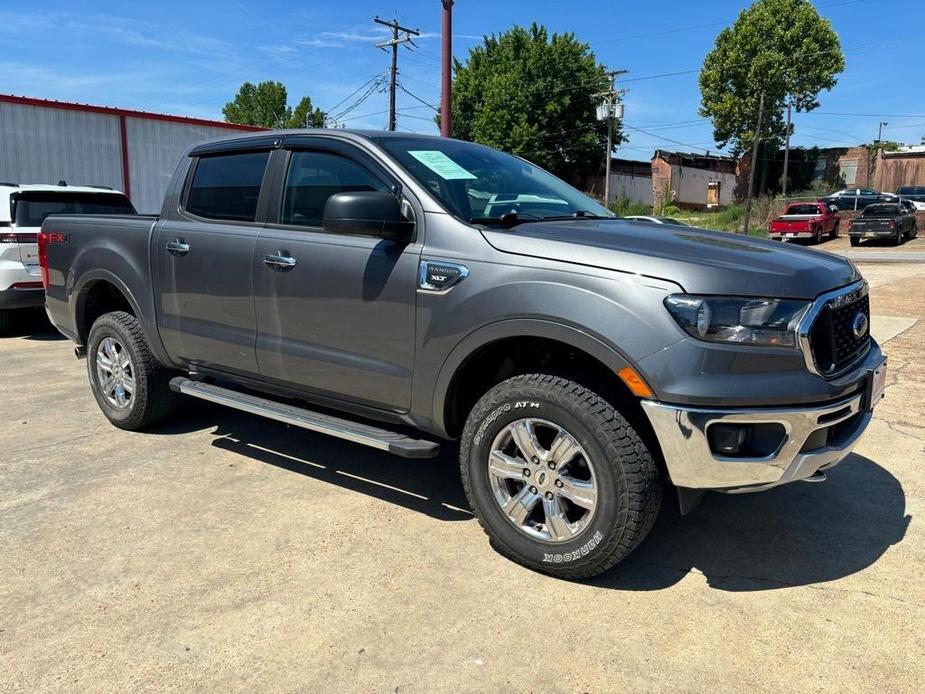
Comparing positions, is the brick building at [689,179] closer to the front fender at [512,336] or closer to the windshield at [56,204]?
the windshield at [56,204]

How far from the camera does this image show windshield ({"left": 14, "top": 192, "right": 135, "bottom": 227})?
8266mm

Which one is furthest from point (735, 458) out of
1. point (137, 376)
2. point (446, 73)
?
point (446, 73)

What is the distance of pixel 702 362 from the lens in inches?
102

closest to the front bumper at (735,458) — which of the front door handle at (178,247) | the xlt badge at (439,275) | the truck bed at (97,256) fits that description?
the xlt badge at (439,275)

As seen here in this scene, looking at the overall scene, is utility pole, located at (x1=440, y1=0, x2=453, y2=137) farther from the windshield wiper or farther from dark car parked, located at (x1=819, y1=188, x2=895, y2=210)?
dark car parked, located at (x1=819, y1=188, x2=895, y2=210)

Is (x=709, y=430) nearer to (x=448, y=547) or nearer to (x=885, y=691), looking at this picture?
(x=885, y=691)

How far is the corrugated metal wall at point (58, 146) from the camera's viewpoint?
15133 mm

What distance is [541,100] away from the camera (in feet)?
159

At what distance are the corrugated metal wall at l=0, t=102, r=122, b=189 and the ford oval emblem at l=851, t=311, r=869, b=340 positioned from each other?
16.5m

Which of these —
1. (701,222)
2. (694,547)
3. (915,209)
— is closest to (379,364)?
(694,547)

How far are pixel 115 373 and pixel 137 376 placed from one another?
346 mm

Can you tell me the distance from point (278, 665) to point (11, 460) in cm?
283

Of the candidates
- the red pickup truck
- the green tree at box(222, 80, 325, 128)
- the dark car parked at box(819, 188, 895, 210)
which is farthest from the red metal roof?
the green tree at box(222, 80, 325, 128)

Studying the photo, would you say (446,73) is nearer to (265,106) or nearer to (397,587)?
(397,587)
